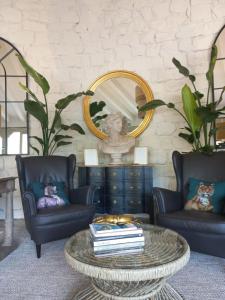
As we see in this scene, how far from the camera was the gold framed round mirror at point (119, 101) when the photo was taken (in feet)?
12.7

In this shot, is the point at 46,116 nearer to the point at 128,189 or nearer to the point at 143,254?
the point at 128,189

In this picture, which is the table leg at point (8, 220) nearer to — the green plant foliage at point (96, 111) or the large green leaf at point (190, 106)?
the green plant foliage at point (96, 111)

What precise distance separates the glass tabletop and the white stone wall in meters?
2.25

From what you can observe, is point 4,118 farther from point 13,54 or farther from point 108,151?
point 108,151

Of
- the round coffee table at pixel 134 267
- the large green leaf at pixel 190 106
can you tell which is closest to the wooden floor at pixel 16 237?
the round coffee table at pixel 134 267

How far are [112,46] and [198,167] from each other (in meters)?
2.31

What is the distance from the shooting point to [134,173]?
3.29 m

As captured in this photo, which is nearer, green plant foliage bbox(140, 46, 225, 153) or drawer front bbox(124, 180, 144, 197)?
green plant foliage bbox(140, 46, 225, 153)

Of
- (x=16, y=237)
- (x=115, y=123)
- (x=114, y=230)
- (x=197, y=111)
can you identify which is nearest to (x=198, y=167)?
(x=197, y=111)

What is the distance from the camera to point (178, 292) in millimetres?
1767

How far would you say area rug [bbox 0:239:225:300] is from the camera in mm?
1770

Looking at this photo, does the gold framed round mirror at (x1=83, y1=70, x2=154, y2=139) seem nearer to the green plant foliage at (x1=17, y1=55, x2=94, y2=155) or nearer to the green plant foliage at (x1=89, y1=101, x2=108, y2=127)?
the green plant foliage at (x1=89, y1=101, x2=108, y2=127)

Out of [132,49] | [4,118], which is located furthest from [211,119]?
[4,118]

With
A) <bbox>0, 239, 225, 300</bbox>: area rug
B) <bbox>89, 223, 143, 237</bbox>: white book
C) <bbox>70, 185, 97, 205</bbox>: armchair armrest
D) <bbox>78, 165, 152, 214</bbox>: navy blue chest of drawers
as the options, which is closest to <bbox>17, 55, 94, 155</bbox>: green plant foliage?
<bbox>78, 165, 152, 214</bbox>: navy blue chest of drawers
